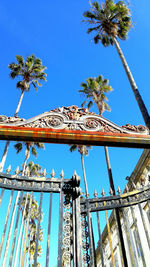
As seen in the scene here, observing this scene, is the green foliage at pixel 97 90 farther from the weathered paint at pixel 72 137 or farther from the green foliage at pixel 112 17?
the weathered paint at pixel 72 137

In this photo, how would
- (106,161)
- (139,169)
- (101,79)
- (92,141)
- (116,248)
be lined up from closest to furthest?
(92,141)
(139,169)
(106,161)
(116,248)
(101,79)

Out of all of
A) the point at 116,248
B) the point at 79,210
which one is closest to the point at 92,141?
the point at 79,210

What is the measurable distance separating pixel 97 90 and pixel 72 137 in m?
14.8

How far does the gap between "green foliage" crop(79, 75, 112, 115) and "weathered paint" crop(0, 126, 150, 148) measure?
508 inches

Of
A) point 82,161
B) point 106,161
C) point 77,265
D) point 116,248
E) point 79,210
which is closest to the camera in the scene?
point 77,265

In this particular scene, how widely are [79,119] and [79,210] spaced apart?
2193 mm

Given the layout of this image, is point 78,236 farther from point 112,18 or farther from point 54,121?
point 112,18

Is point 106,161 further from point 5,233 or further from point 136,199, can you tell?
point 5,233

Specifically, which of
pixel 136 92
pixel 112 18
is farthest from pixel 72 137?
pixel 112 18

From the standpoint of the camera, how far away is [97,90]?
18828mm

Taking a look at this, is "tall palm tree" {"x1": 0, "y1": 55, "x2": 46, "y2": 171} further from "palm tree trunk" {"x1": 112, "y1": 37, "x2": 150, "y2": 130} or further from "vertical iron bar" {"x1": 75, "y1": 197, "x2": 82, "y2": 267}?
"vertical iron bar" {"x1": 75, "y1": 197, "x2": 82, "y2": 267}

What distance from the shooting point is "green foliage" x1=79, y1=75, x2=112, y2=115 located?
18.2m

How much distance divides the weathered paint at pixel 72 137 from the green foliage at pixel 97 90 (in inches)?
508

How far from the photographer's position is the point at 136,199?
16.2ft
